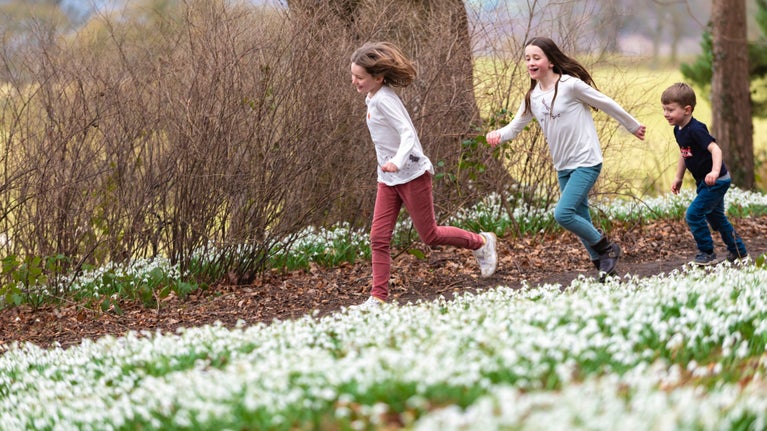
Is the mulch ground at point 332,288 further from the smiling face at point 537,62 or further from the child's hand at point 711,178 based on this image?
the smiling face at point 537,62

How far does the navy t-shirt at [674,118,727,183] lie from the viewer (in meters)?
7.43

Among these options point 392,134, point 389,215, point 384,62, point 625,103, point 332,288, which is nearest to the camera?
point 384,62

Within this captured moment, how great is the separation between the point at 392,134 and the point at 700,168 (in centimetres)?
287

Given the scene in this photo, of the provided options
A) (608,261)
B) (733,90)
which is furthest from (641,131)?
(733,90)

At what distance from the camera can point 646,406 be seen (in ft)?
9.20

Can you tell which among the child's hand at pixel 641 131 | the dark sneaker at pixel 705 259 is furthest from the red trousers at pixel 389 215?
the dark sneaker at pixel 705 259

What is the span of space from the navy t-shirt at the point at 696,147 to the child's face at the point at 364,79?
2.78 meters

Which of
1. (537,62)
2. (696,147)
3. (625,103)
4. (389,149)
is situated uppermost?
(537,62)

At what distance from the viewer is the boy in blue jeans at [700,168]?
7.41 metres

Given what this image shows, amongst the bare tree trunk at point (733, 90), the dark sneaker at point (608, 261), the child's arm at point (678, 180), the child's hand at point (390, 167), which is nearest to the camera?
the child's hand at point (390, 167)

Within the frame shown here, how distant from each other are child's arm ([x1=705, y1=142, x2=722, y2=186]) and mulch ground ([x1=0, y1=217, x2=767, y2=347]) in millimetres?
990

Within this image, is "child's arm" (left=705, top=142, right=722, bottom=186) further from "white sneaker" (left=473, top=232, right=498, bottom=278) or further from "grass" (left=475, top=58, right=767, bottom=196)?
"grass" (left=475, top=58, right=767, bottom=196)

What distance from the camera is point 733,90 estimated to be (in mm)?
14312

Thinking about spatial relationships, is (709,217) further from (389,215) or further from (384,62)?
(384,62)
